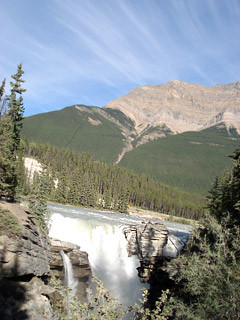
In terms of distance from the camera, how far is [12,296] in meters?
16.0

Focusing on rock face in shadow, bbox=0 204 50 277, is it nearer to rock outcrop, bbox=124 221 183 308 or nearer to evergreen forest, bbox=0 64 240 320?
evergreen forest, bbox=0 64 240 320

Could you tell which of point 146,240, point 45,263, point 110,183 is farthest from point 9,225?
point 110,183

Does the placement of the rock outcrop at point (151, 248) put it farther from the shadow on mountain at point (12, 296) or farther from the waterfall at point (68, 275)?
the shadow on mountain at point (12, 296)

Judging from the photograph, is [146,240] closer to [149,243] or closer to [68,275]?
[149,243]

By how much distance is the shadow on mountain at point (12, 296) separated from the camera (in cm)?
1463

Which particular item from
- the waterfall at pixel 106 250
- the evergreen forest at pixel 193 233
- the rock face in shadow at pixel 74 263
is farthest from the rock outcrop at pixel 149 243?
the rock face in shadow at pixel 74 263

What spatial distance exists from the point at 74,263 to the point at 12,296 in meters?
14.3

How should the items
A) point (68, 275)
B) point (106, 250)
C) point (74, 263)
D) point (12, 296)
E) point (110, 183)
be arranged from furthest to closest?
point (110, 183) < point (106, 250) < point (74, 263) < point (68, 275) < point (12, 296)

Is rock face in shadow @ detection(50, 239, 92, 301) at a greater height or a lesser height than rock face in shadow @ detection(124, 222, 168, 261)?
lesser

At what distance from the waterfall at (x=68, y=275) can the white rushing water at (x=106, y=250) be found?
3.76 meters

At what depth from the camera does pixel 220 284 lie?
11.0 meters

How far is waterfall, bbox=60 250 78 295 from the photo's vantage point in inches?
1032

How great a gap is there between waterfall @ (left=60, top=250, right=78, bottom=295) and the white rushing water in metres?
3.76

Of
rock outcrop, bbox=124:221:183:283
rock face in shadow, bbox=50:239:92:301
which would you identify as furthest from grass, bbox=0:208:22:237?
rock outcrop, bbox=124:221:183:283
